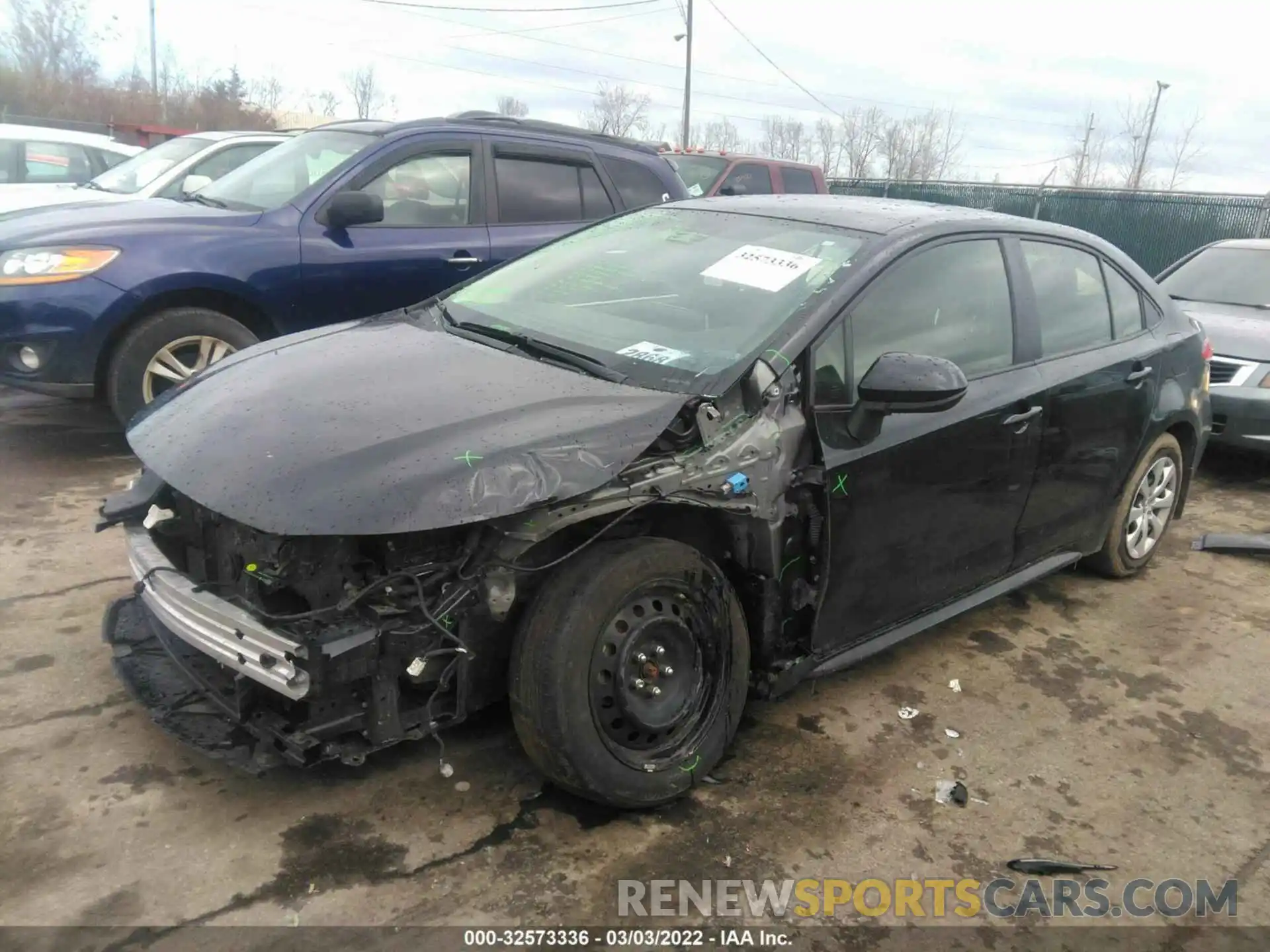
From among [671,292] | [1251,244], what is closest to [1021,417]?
[671,292]

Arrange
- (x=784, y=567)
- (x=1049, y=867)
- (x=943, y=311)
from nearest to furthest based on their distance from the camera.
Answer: (x=1049, y=867)
(x=784, y=567)
(x=943, y=311)

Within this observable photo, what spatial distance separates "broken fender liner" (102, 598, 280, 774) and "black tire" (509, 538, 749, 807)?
70 cm

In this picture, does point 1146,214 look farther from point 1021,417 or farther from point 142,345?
point 142,345

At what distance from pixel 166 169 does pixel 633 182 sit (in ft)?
12.4

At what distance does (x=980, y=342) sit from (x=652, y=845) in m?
2.09

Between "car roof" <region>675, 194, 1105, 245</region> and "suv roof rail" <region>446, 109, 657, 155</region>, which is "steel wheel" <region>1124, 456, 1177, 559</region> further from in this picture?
"suv roof rail" <region>446, 109, 657, 155</region>

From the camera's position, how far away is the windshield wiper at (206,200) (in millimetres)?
5660

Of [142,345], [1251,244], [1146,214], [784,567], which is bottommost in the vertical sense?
[784,567]

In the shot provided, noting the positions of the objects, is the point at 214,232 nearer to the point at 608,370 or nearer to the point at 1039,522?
the point at 608,370

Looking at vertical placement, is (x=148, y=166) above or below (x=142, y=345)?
above

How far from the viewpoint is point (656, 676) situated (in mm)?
2701

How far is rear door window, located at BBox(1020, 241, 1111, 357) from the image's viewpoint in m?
3.76

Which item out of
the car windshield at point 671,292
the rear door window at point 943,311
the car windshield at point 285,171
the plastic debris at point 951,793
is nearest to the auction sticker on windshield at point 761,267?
the car windshield at point 671,292

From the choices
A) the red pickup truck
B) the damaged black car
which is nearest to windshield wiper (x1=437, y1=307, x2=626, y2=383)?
the damaged black car
